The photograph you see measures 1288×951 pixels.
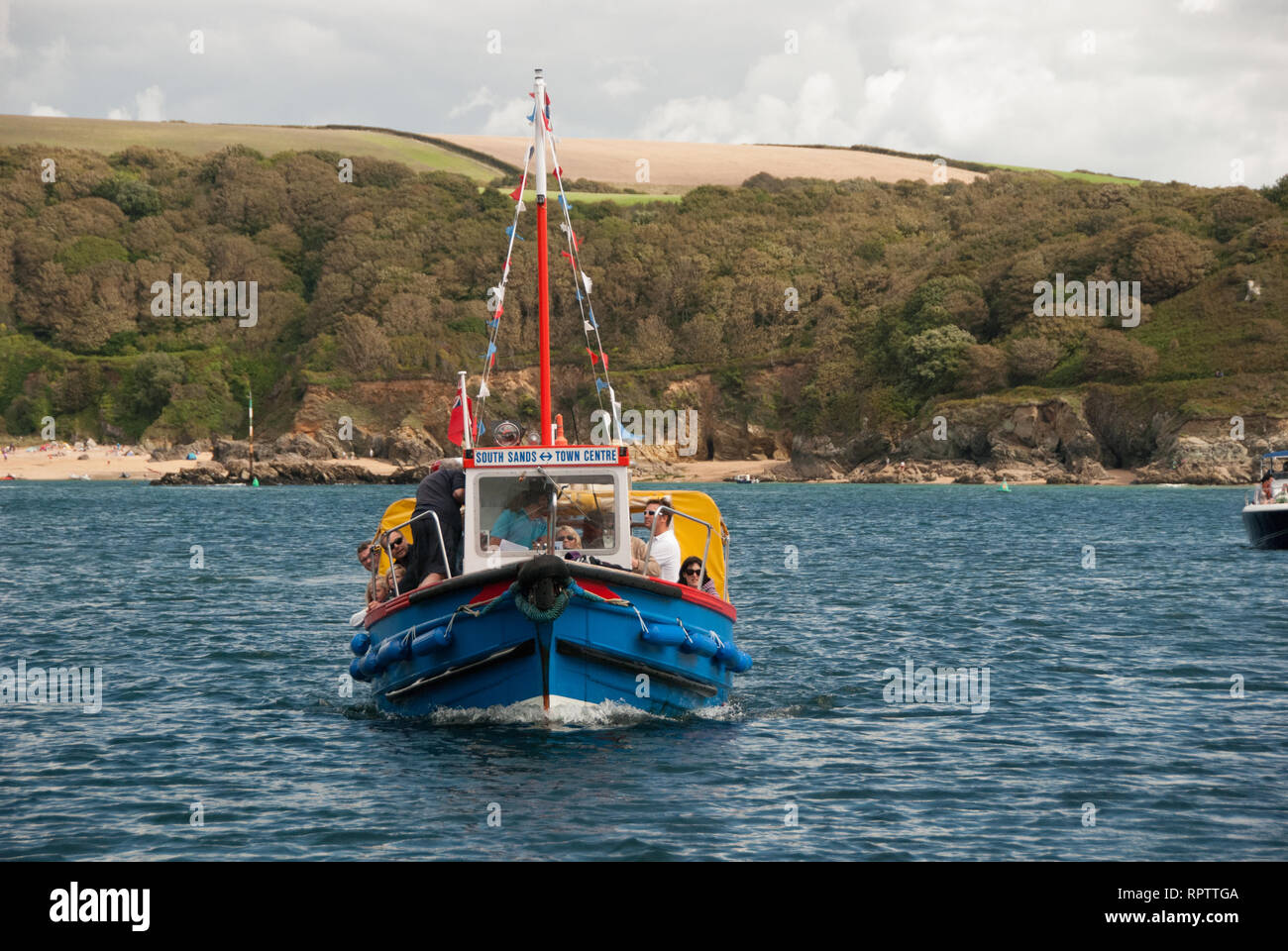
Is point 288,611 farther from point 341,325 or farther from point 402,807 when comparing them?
point 341,325

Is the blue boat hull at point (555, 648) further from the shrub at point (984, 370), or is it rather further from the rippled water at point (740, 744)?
the shrub at point (984, 370)

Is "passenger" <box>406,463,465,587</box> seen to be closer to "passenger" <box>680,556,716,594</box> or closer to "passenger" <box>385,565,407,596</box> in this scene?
"passenger" <box>385,565,407,596</box>

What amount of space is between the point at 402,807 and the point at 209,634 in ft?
46.2

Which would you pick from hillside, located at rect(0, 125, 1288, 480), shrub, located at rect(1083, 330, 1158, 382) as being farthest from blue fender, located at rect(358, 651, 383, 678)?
shrub, located at rect(1083, 330, 1158, 382)

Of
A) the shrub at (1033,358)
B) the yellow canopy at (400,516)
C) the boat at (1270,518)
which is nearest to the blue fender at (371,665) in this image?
the yellow canopy at (400,516)

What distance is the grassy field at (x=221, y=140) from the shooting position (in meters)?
181

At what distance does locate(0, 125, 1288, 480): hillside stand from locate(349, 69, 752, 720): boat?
292 feet

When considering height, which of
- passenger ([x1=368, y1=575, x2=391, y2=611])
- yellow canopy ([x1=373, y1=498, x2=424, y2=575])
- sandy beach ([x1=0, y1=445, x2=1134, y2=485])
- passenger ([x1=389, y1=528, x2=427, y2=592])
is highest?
yellow canopy ([x1=373, y1=498, x2=424, y2=575])

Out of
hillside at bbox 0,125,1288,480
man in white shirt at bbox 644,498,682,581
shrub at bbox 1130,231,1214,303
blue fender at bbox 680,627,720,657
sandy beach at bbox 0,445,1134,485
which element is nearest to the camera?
blue fender at bbox 680,627,720,657

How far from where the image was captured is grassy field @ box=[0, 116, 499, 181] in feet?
593

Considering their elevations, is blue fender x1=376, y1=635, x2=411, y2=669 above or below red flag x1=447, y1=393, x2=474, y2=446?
below

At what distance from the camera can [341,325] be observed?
136500 millimetres

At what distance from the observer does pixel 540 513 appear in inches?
667
